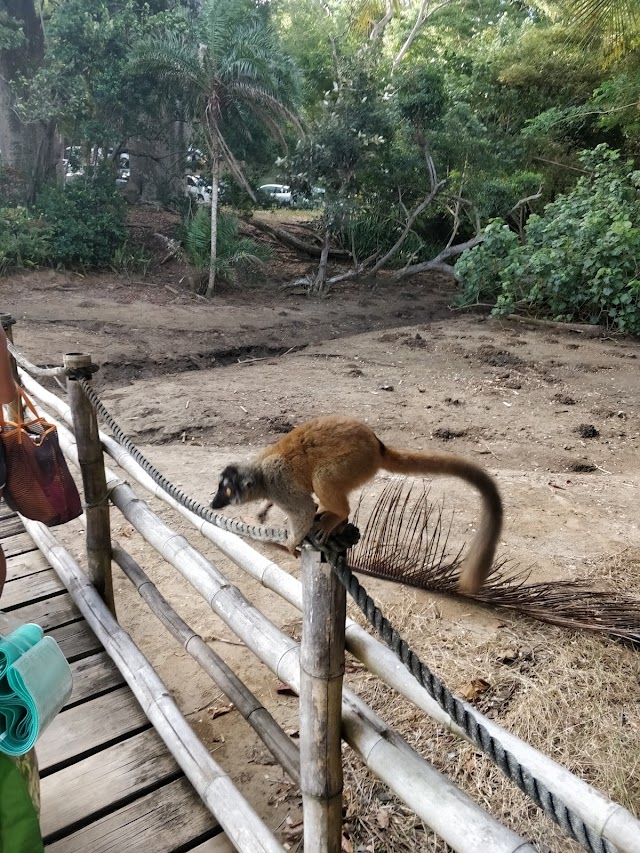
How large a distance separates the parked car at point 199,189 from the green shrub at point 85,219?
243 cm

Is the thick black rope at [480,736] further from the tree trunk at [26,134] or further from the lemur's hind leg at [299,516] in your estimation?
the tree trunk at [26,134]

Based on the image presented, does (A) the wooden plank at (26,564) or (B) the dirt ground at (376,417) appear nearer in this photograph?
(B) the dirt ground at (376,417)

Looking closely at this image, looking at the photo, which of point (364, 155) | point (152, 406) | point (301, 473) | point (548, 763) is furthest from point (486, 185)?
point (548, 763)

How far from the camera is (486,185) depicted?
46.2 feet

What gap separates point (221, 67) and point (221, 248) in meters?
3.54

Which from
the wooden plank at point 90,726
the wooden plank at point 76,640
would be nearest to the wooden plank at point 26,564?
the wooden plank at point 76,640

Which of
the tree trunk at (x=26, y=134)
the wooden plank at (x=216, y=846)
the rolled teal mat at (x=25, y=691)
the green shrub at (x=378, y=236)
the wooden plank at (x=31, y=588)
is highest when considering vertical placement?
the tree trunk at (x=26, y=134)

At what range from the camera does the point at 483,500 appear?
83.7 inches

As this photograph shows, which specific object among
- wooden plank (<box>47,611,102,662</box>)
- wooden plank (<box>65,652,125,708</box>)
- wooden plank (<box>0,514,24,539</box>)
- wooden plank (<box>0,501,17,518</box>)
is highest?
wooden plank (<box>0,501,17,518</box>)

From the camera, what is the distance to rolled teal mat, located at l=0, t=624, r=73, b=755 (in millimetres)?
1327

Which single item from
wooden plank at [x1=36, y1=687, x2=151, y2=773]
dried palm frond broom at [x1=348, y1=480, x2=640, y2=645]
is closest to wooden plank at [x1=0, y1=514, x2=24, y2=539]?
wooden plank at [x1=36, y1=687, x2=151, y2=773]

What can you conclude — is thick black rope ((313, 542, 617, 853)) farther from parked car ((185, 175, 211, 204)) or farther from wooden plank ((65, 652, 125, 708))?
parked car ((185, 175, 211, 204))

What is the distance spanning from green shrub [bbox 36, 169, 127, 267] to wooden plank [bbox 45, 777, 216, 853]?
13.6 m

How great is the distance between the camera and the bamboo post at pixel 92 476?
112 inches
